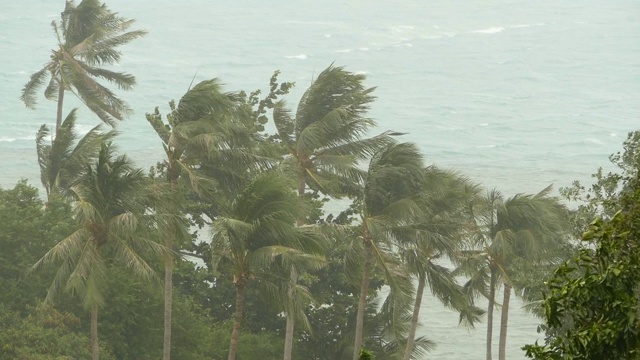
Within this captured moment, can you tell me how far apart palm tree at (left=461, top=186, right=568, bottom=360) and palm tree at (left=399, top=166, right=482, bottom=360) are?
799 millimetres

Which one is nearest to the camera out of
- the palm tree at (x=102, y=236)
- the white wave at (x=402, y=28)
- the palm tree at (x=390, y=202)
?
the palm tree at (x=102, y=236)

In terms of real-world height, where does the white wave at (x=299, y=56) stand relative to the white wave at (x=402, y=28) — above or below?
below

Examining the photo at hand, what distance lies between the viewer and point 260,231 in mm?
28266

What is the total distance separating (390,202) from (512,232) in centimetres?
424

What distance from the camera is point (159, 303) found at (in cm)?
3584

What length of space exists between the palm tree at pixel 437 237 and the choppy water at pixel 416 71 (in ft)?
231

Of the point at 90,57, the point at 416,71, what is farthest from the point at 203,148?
the point at 416,71

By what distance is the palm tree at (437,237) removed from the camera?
33.2 metres

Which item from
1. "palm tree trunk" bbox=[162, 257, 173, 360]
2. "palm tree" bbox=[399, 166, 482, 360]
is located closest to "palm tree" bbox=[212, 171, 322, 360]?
"palm tree trunk" bbox=[162, 257, 173, 360]

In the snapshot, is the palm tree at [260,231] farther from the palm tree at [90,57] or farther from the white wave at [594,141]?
the white wave at [594,141]

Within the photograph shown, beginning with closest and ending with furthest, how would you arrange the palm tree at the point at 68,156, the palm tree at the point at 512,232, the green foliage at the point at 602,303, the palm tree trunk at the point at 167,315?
the green foliage at the point at 602,303 < the palm tree trunk at the point at 167,315 < the palm tree at the point at 512,232 < the palm tree at the point at 68,156

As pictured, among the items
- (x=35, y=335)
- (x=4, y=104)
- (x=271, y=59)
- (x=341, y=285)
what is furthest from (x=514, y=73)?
(x=35, y=335)

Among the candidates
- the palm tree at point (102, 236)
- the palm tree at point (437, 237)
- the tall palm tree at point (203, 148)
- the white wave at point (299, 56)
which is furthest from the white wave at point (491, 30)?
the palm tree at point (102, 236)

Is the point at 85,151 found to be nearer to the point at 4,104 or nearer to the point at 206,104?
the point at 206,104
